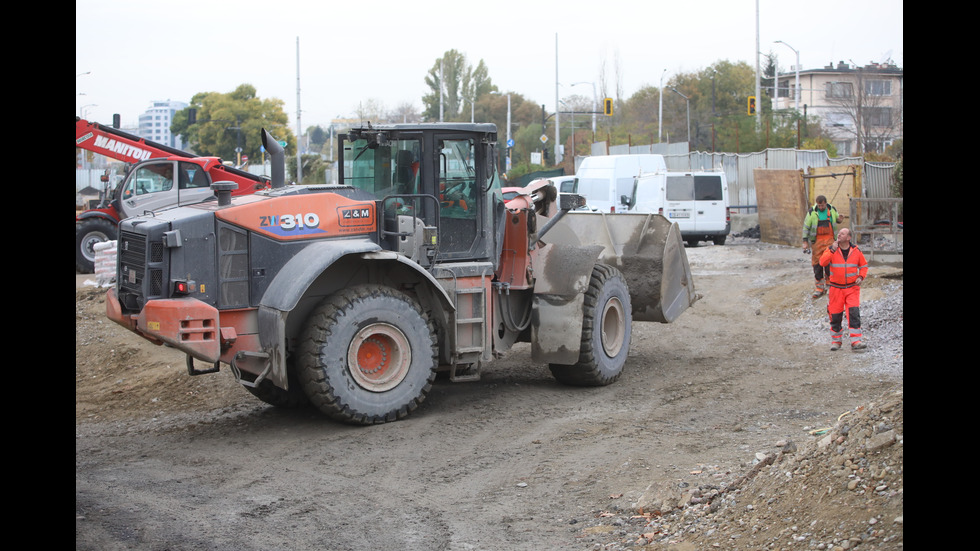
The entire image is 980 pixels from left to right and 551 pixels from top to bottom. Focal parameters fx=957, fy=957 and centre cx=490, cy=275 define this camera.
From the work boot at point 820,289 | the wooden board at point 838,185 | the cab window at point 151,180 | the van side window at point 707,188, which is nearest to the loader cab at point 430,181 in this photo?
the work boot at point 820,289

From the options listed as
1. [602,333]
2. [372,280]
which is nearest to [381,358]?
[372,280]

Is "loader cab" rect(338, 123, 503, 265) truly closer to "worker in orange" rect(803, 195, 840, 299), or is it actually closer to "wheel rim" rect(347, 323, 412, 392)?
"wheel rim" rect(347, 323, 412, 392)

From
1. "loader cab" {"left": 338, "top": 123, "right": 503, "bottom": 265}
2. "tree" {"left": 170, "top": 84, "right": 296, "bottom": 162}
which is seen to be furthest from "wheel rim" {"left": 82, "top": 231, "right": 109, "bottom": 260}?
"tree" {"left": 170, "top": 84, "right": 296, "bottom": 162}

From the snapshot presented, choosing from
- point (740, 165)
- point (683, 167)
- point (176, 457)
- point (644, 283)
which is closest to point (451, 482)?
point (176, 457)

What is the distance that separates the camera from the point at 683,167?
36.9 m

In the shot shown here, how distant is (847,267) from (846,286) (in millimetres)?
253

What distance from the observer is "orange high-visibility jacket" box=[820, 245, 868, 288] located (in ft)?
37.6

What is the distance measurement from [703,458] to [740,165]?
27.7 meters

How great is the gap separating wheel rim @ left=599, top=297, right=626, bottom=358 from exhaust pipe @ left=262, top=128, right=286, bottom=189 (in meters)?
3.60
